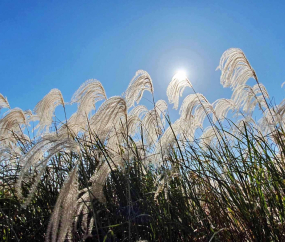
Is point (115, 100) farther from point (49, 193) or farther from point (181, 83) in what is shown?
point (181, 83)

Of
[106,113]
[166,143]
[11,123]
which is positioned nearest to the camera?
[106,113]

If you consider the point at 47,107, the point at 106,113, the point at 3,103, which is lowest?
the point at 106,113

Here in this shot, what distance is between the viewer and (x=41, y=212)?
2.94 metres

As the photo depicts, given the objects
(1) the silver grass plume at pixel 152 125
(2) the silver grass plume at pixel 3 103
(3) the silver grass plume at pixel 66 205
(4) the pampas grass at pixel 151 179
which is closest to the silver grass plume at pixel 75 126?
(4) the pampas grass at pixel 151 179

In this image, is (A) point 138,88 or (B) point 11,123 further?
(B) point 11,123

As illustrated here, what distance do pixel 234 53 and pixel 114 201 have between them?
2750 mm

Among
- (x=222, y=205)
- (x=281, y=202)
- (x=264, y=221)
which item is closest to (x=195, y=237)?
(x=222, y=205)

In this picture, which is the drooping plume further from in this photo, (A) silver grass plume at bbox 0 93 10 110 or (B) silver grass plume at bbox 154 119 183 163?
(A) silver grass plume at bbox 0 93 10 110

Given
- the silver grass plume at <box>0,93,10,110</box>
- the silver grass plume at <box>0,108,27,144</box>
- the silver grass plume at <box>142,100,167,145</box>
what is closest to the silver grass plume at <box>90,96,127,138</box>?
the silver grass plume at <box>142,100,167,145</box>

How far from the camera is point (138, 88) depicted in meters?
3.42

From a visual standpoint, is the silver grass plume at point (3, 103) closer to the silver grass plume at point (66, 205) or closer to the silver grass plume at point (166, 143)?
the silver grass plume at point (166, 143)

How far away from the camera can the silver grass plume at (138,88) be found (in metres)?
3.23

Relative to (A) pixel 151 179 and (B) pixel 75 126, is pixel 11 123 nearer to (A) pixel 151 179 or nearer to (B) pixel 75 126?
(B) pixel 75 126

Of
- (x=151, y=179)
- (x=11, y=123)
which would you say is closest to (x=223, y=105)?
(x=151, y=179)
